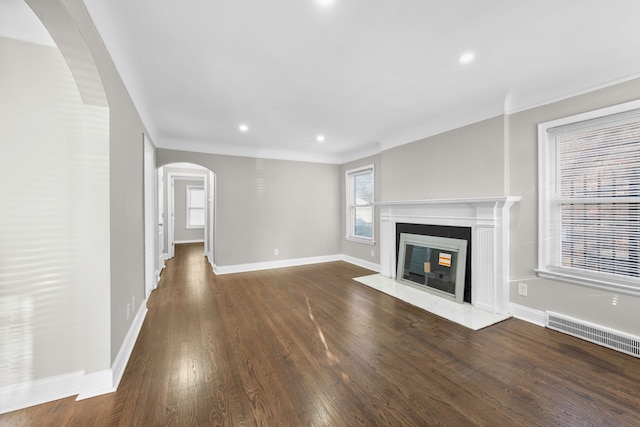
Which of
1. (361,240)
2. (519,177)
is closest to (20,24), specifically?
(519,177)

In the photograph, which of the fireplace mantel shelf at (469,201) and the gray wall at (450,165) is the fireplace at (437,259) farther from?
the gray wall at (450,165)

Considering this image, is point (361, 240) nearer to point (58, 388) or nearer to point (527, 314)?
point (527, 314)

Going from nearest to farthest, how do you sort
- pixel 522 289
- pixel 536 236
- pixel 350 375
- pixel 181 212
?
pixel 350 375, pixel 536 236, pixel 522 289, pixel 181 212

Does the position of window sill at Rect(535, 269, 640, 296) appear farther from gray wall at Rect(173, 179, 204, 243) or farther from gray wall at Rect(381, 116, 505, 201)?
gray wall at Rect(173, 179, 204, 243)

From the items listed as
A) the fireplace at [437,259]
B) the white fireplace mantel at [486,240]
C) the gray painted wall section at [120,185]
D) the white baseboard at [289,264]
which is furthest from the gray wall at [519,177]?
the gray painted wall section at [120,185]

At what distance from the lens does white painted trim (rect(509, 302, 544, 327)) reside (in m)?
2.68

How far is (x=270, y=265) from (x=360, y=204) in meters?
2.32

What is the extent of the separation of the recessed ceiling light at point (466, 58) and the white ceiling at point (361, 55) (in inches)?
2.3

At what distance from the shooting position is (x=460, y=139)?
3.36m

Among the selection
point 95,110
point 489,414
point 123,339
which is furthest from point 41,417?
point 489,414

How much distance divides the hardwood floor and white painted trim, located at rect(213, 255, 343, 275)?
171cm

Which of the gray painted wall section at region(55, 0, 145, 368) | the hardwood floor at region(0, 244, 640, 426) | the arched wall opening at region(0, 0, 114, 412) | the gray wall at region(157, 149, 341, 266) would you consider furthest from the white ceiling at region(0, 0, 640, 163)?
the hardwood floor at region(0, 244, 640, 426)

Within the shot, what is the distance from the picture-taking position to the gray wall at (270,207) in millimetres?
4750

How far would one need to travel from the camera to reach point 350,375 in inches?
72.8
